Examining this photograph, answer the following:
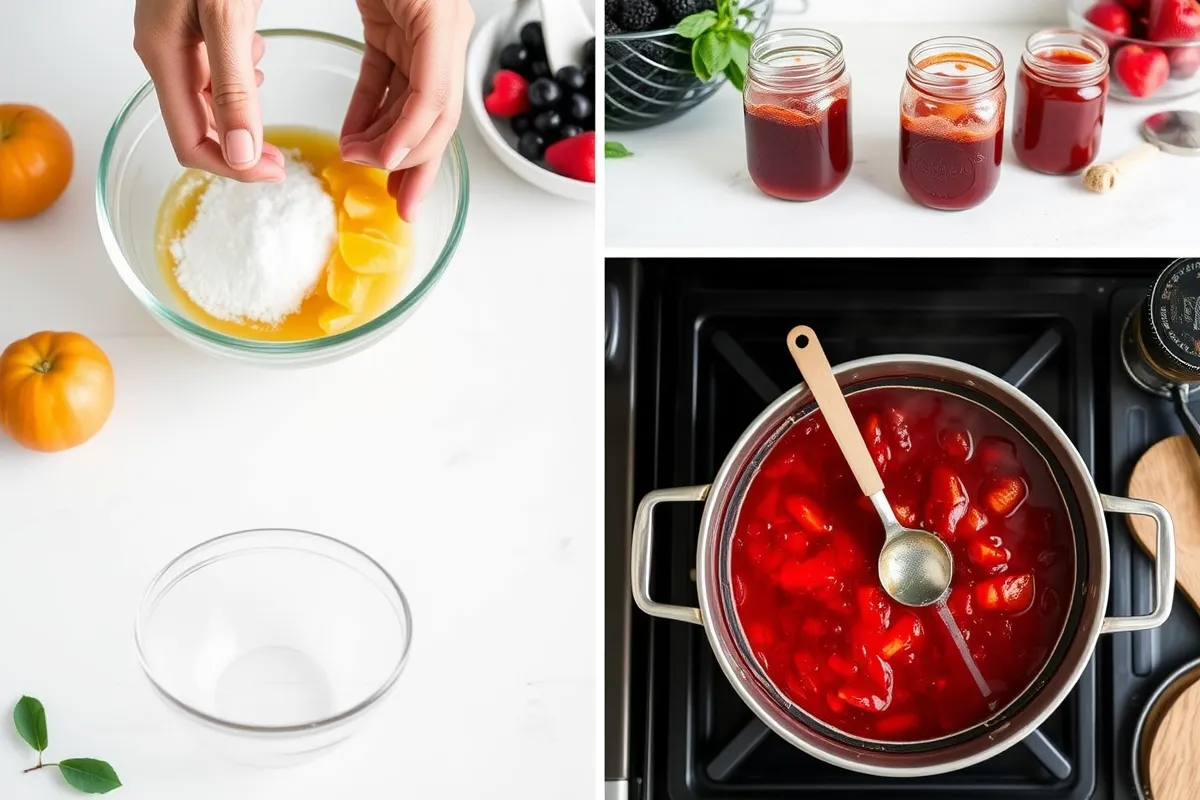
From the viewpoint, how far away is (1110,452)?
1.21 metres

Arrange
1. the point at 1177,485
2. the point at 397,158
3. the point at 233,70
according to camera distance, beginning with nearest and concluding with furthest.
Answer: the point at 233,70, the point at 397,158, the point at 1177,485

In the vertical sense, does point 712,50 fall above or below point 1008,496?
above

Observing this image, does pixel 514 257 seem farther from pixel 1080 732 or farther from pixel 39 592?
pixel 1080 732

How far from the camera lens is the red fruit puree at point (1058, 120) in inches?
44.7

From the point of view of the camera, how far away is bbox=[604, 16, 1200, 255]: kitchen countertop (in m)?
1.18

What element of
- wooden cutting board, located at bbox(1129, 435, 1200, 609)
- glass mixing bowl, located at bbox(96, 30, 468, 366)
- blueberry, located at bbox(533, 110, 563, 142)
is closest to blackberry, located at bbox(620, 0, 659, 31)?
blueberry, located at bbox(533, 110, 563, 142)

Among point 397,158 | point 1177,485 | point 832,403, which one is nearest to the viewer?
point 397,158

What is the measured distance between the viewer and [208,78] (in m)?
0.99

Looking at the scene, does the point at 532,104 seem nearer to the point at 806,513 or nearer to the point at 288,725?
the point at 806,513

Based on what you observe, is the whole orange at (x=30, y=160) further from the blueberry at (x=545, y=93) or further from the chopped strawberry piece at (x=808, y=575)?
the chopped strawberry piece at (x=808, y=575)

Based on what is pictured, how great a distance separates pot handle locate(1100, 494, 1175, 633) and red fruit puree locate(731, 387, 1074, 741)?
5 cm

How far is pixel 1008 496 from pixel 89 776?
0.86 meters

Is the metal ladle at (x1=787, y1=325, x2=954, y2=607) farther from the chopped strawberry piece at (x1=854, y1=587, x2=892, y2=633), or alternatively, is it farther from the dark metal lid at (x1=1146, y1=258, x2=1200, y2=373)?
the dark metal lid at (x1=1146, y1=258, x2=1200, y2=373)

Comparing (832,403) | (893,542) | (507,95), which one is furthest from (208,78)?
(893,542)
